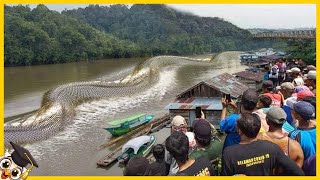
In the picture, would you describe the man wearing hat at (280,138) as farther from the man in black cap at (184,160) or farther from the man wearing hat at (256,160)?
the man in black cap at (184,160)

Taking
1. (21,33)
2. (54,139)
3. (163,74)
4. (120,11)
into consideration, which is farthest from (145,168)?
(120,11)

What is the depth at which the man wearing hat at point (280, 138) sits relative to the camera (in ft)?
11.8

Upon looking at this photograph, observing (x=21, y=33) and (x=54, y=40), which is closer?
(x=21, y=33)

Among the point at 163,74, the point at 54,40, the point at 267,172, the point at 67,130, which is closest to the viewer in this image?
the point at 267,172

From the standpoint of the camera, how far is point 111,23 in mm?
108625

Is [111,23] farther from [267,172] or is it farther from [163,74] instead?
[267,172]

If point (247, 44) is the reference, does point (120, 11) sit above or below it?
above

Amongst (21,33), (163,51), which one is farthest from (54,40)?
(163,51)

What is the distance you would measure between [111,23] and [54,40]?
57.1 metres

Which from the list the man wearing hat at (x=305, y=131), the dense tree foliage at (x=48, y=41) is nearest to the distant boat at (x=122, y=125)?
the man wearing hat at (x=305, y=131)

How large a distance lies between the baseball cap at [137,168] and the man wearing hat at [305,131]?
170 cm

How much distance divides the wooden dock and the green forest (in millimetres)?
22157

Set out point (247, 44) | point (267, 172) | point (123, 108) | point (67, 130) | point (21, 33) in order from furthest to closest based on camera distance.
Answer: point (247, 44), point (21, 33), point (123, 108), point (67, 130), point (267, 172)

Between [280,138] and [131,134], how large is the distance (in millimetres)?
10744
